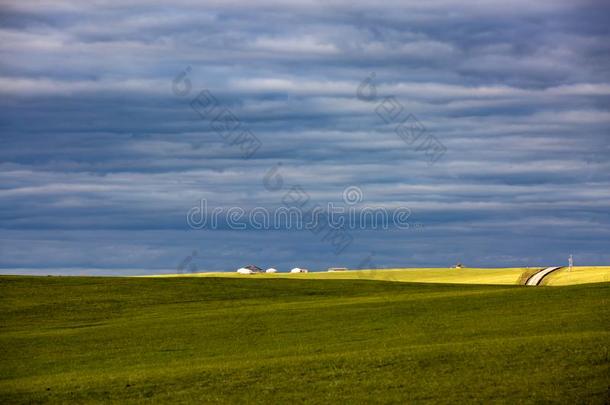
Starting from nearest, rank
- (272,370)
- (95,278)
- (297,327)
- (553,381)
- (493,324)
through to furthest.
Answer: (553,381)
(272,370)
(493,324)
(297,327)
(95,278)

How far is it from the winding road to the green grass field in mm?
14601

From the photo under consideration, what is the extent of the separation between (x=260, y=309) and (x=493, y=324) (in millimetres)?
15779

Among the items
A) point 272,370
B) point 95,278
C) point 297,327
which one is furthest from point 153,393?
point 95,278

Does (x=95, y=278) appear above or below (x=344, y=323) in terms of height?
above

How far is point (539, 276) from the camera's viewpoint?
70.5 meters

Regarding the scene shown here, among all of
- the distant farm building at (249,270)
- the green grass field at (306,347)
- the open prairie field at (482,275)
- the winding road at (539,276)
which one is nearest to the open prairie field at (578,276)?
the open prairie field at (482,275)

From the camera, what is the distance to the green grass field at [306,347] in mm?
23469

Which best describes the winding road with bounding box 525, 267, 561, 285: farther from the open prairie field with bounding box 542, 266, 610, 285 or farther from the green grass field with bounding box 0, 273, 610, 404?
the green grass field with bounding box 0, 273, 610, 404

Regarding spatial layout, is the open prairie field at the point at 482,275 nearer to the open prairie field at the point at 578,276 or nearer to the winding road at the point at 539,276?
the open prairie field at the point at 578,276

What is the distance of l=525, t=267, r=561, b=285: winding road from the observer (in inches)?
2699

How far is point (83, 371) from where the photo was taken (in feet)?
99.3

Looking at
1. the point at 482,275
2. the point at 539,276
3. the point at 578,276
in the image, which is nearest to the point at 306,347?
the point at 578,276

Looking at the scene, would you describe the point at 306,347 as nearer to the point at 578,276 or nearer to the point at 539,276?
the point at 578,276

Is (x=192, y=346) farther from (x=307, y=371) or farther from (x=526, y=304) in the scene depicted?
(x=526, y=304)
